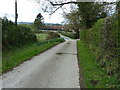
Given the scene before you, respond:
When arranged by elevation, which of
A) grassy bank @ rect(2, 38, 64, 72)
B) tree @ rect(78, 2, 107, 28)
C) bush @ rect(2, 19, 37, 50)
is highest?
tree @ rect(78, 2, 107, 28)

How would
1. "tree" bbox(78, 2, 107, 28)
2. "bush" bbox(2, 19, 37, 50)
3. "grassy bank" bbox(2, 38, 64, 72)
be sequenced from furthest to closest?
"tree" bbox(78, 2, 107, 28), "bush" bbox(2, 19, 37, 50), "grassy bank" bbox(2, 38, 64, 72)

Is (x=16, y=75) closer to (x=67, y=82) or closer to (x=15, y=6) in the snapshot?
(x=67, y=82)

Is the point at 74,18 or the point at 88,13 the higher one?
the point at 74,18

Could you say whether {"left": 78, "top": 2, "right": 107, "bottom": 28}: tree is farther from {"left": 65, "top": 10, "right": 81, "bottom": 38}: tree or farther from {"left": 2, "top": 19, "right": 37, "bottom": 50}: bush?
{"left": 2, "top": 19, "right": 37, "bottom": 50}: bush

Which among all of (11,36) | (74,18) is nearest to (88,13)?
(11,36)

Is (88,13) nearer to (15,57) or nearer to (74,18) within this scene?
(15,57)

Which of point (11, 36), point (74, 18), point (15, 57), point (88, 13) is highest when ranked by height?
point (74, 18)

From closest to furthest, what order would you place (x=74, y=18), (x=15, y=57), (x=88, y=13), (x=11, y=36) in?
1. (x=15, y=57)
2. (x=11, y=36)
3. (x=88, y=13)
4. (x=74, y=18)

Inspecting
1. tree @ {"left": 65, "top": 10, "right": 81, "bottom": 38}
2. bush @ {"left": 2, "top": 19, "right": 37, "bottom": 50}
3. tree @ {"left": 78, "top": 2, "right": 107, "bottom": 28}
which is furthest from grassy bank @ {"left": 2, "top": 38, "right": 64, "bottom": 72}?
tree @ {"left": 65, "top": 10, "right": 81, "bottom": 38}

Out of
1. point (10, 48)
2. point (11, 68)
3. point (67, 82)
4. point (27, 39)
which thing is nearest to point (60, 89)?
point (67, 82)

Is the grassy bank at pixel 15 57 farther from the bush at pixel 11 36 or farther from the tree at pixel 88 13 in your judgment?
the tree at pixel 88 13

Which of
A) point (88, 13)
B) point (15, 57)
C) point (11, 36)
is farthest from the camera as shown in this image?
point (88, 13)

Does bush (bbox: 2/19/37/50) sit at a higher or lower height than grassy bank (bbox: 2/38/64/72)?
higher

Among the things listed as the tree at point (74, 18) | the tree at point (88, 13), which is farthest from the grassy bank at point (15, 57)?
the tree at point (74, 18)
